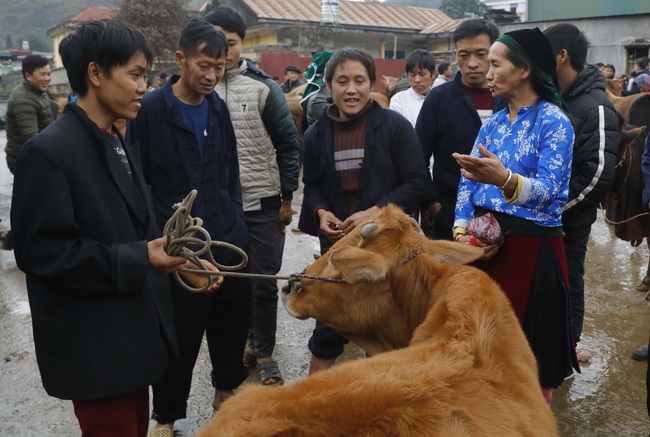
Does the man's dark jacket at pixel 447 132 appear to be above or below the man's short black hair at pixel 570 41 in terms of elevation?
below

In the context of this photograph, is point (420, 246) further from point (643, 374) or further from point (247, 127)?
point (643, 374)

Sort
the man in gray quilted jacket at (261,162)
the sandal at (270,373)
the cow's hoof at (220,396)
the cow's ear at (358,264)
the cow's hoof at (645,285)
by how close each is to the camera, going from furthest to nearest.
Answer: the cow's hoof at (645,285) → the sandal at (270,373) → the man in gray quilted jacket at (261,162) → the cow's hoof at (220,396) → the cow's ear at (358,264)

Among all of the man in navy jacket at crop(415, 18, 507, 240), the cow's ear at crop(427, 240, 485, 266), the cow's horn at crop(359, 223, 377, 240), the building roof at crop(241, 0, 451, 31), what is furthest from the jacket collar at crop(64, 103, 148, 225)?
the building roof at crop(241, 0, 451, 31)

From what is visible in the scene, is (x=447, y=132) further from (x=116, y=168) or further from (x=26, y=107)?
(x=26, y=107)

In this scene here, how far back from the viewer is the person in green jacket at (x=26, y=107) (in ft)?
26.0

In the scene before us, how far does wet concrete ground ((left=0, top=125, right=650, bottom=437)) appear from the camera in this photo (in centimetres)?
408

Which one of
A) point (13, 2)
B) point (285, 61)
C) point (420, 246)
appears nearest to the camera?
point (420, 246)

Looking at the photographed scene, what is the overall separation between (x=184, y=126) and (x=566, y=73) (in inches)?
93.9

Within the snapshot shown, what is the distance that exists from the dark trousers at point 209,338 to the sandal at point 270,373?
1.49 ft

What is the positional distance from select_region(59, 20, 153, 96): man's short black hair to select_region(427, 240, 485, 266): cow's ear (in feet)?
4.76

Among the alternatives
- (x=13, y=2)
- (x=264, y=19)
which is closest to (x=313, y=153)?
(x=264, y=19)

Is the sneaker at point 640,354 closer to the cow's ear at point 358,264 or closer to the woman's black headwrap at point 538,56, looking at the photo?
the woman's black headwrap at point 538,56

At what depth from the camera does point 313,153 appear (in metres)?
4.09

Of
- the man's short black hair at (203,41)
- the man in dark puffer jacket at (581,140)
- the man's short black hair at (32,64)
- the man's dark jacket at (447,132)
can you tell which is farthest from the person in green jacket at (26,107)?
the man in dark puffer jacket at (581,140)
